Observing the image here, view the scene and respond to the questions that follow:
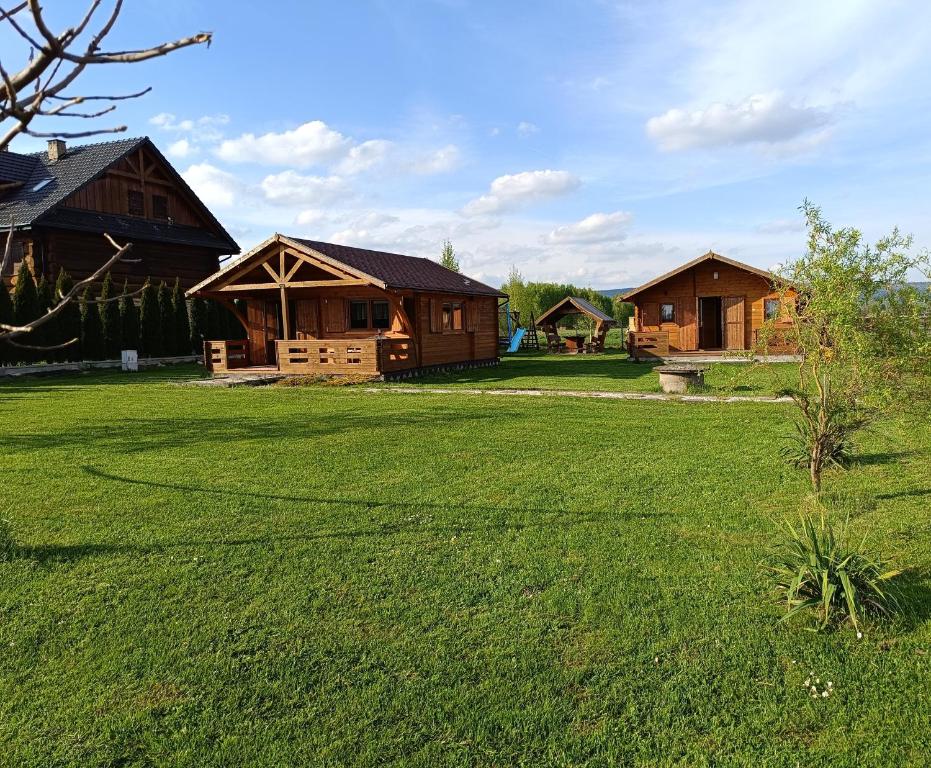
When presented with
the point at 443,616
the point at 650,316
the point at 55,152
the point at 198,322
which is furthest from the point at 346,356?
the point at 55,152

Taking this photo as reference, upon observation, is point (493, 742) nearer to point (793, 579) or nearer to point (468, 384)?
point (793, 579)

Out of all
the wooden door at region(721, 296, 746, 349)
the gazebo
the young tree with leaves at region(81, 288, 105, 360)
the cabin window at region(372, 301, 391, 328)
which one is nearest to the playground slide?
the gazebo

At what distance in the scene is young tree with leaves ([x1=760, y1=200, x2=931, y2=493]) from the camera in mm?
5566

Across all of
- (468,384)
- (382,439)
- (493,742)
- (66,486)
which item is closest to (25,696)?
(493,742)

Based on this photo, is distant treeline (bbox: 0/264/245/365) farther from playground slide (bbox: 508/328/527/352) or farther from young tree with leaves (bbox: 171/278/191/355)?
playground slide (bbox: 508/328/527/352)

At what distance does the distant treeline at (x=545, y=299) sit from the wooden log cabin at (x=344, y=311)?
785 inches

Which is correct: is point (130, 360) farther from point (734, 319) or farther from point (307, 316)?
point (734, 319)

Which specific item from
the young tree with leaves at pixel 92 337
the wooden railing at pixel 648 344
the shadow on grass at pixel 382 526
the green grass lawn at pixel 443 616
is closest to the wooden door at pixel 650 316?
the wooden railing at pixel 648 344

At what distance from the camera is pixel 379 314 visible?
21.6 metres

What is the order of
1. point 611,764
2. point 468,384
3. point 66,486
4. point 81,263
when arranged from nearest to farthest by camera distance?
1. point 611,764
2. point 66,486
3. point 468,384
4. point 81,263

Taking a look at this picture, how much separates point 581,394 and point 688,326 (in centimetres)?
1297

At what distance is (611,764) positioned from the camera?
3.00 meters

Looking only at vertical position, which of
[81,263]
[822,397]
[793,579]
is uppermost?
[81,263]

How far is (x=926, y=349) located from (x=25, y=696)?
20.2 feet
